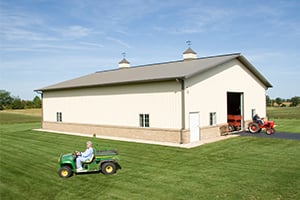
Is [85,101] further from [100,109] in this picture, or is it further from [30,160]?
[30,160]

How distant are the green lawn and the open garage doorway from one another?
20.1 ft

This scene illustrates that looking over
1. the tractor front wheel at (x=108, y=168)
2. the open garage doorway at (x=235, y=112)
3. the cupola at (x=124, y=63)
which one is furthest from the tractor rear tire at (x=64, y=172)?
the cupola at (x=124, y=63)

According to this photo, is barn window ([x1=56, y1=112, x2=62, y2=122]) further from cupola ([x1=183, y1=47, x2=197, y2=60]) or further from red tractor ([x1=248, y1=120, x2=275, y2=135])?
red tractor ([x1=248, y1=120, x2=275, y2=135])

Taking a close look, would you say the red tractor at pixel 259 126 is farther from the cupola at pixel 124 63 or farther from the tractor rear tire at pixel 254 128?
the cupola at pixel 124 63

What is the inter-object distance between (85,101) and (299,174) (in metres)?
17.7

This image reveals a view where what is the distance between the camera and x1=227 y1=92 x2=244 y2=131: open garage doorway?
22031mm

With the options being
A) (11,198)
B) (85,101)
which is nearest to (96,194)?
(11,198)

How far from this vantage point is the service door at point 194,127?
1728cm

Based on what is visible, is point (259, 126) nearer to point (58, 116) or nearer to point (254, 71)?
point (254, 71)

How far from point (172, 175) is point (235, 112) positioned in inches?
620

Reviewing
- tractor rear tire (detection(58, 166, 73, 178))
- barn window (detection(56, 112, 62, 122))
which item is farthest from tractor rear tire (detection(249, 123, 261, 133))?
barn window (detection(56, 112, 62, 122))

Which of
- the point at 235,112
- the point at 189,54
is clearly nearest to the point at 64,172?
the point at 189,54

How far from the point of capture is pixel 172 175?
33.6 feet

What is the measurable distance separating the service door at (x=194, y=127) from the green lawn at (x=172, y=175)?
5.39 ft
